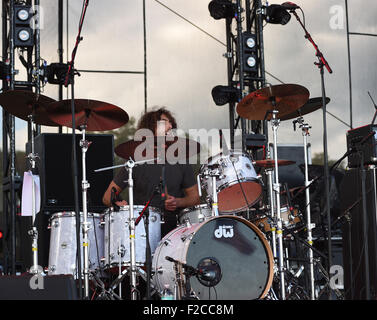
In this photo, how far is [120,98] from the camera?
801 centimetres

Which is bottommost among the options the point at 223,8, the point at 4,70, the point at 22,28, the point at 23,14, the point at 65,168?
the point at 65,168

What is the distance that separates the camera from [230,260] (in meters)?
4.07

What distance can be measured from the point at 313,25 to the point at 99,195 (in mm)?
4145

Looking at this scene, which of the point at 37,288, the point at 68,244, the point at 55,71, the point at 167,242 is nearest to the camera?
the point at 37,288

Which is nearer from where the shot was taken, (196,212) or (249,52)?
(196,212)

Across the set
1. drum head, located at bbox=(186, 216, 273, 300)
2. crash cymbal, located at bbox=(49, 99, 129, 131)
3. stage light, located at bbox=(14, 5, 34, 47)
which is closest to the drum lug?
drum head, located at bbox=(186, 216, 273, 300)

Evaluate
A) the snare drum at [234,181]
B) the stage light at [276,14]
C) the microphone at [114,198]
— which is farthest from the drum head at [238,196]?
the stage light at [276,14]

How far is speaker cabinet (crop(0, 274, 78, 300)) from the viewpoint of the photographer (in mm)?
2805

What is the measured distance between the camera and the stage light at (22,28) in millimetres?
5891

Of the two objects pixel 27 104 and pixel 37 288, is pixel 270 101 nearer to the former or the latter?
pixel 27 104

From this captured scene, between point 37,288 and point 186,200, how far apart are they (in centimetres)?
231

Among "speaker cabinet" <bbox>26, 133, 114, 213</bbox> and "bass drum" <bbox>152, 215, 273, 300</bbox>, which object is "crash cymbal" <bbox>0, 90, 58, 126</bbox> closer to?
"speaker cabinet" <bbox>26, 133, 114, 213</bbox>

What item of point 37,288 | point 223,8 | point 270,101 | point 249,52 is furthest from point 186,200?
point 37,288

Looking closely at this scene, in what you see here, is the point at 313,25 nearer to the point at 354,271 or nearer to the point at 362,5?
the point at 362,5
